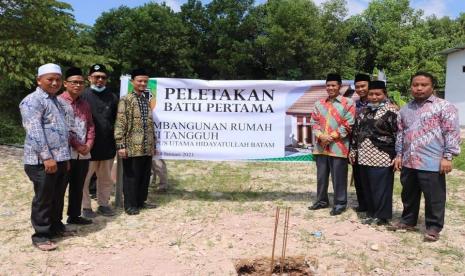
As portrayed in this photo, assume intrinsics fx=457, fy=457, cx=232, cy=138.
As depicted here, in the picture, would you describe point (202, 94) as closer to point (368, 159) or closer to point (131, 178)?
point (131, 178)

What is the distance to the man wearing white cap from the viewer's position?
164 inches

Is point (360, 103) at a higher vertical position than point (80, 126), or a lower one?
higher

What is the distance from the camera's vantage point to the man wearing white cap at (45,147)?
13.7 feet

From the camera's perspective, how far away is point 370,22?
35.2 meters

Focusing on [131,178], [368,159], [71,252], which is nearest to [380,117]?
[368,159]

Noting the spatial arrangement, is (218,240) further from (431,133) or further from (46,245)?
(431,133)

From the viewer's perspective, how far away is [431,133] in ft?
15.0

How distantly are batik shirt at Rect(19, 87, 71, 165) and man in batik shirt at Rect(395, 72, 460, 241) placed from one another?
3.47 meters

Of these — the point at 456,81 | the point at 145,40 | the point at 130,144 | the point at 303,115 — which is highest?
the point at 145,40

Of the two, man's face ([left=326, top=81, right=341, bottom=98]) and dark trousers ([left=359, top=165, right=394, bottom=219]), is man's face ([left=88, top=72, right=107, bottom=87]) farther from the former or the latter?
dark trousers ([left=359, top=165, right=394, bottom=219])

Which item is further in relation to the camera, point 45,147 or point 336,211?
point 336,211

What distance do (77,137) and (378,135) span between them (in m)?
3.26

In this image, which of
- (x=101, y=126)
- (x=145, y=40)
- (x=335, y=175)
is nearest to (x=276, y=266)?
(x=335, y=175)

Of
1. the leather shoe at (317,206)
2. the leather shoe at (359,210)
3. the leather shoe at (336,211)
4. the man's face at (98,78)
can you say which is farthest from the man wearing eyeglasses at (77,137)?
the leather shoe at (359,210)
